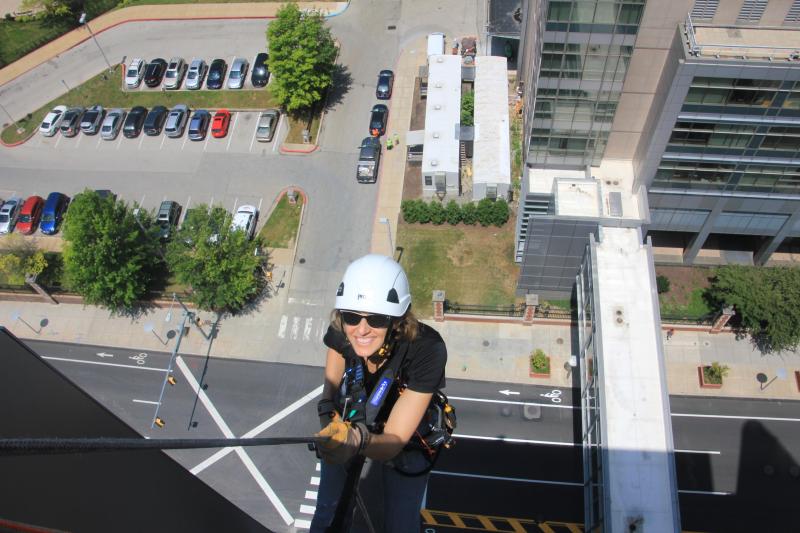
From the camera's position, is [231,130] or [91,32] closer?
[231,130]

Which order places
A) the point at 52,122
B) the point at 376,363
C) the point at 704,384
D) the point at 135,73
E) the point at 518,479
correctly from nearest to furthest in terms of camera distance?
the point at 376,363 < the point at 518,479 < the point at 704,384 < the point at 52,122 < the point at 135,73

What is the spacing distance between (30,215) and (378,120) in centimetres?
2617

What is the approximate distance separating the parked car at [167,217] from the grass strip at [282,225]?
6211 millimetres

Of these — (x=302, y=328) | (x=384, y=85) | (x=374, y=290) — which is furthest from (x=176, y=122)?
(x=374, y=290)

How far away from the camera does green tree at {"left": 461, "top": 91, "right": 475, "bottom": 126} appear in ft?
139

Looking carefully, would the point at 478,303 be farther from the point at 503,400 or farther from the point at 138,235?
the point at 138,235

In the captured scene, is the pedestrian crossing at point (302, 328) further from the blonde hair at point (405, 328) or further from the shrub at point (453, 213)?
the blonde hair at point (405, 328)

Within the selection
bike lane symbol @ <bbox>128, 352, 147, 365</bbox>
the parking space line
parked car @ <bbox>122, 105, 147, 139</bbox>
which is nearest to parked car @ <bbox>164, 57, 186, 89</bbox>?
parked car @ <bbox>122, 105, 147, 139</bbox>

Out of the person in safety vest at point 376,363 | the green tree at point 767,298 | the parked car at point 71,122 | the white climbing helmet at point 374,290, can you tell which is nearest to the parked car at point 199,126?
the parked car at point 71,122

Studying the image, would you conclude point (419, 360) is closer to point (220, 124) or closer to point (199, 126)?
point (220, 124)

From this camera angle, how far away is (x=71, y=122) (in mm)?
45906

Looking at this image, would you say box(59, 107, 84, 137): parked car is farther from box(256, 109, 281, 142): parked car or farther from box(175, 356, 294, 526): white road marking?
box(175, 356, 294, 526): white road marking

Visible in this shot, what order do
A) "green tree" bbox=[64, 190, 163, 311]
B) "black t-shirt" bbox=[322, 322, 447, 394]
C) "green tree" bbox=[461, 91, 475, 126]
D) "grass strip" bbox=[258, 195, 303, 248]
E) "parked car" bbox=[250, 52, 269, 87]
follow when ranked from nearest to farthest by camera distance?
"black t-shirt" bbox=[322, 322, 447, 394] < "green tree" bbox=[64, 190, 163, 311] < "grass strip" bbox=[258, 195, 303, 248] < "green tree" bbox=[461, 91, 475, 126] < "parked car" bbox=[250, 52, 269, 87]

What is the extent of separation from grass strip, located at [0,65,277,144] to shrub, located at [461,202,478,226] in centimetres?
1876
